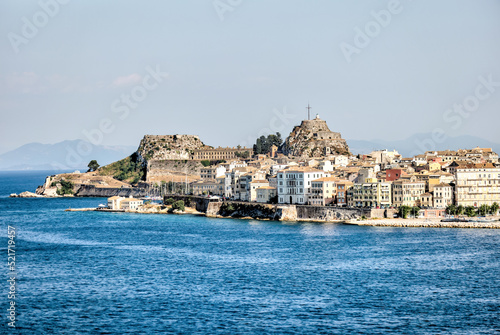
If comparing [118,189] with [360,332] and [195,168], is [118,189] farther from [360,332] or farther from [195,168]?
[360,332]

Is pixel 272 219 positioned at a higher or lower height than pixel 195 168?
lower

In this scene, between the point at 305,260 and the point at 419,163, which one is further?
the point at 419,163

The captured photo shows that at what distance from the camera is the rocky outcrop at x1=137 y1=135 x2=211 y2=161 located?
163m

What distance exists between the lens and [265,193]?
93438mm

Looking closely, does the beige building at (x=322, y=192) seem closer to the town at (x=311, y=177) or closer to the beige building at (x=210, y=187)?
the town at (x=311, y=177)

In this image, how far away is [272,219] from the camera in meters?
85.9

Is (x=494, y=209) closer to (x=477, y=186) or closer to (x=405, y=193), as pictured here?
(x=477, y=186)

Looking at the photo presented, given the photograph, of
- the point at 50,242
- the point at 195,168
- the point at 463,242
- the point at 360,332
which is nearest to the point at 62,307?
the point at 360,332

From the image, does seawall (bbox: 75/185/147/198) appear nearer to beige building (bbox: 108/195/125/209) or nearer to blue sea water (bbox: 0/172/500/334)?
beige building (bbox: 108/195/125/209)

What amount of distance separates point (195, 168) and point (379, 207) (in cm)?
8012

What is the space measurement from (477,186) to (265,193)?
89.3 feet

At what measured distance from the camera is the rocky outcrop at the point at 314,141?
142750mm

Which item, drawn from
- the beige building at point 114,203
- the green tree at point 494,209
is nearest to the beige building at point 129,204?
the beige building at point 114,203

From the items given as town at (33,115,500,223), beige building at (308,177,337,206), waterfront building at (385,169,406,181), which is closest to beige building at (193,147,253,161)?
town at (33,115,500,223)
